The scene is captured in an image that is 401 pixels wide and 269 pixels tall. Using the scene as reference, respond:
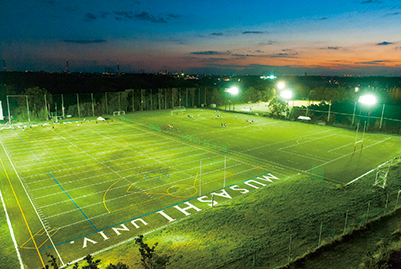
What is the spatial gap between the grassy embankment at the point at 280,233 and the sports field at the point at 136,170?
5.80 ft

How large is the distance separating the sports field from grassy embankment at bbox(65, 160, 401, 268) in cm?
177

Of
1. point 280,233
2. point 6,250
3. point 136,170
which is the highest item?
point 280,233

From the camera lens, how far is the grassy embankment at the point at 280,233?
11.8m

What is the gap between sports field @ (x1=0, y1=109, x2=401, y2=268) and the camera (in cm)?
1572

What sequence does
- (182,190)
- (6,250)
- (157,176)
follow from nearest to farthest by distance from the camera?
(6,250) → (182,190) → (157,176)

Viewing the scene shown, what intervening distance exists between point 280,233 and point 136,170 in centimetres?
1489

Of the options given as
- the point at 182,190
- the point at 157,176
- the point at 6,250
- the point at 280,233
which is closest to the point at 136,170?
the point at 157,176

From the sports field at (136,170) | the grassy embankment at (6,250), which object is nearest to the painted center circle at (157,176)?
the sports field at (136,170)

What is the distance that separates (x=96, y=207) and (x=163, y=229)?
18.6 ft

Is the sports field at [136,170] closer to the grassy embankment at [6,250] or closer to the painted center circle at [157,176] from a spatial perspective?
the painted center circle at [157,176]

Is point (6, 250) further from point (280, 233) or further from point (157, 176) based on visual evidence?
point (280, 233)

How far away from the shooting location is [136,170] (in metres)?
25.0

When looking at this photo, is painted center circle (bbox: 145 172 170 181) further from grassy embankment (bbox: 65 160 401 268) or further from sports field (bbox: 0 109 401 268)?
grassy embankment (bbox: 65 160 401 268)

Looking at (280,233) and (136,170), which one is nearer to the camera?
(280,233)
